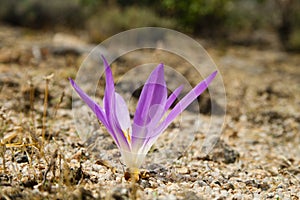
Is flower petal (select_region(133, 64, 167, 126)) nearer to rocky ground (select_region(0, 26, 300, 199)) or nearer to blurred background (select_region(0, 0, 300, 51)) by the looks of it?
rocky ground (select_region(0, 26, 300, 199))

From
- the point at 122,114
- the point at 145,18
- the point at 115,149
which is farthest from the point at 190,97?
the point at 145,18

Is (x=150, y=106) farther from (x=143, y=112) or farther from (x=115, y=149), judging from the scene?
(x=115, y=149)

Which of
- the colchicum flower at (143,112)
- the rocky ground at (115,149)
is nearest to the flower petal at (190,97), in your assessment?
the colchicum flower at (143,112)

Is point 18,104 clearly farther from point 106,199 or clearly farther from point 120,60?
point 120,60

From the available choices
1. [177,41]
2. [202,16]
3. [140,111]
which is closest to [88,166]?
[140,111]

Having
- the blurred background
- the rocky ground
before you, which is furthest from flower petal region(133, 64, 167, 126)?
the blurred background

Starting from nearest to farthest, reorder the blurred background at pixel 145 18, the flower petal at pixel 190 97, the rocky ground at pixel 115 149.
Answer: the flower petal at pixel 190 97 < the rocky ground at pixel 115 149 < the blurred background at pixel 145 18

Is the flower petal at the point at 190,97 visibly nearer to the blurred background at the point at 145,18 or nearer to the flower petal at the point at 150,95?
the flower petal at the point at 150,95
